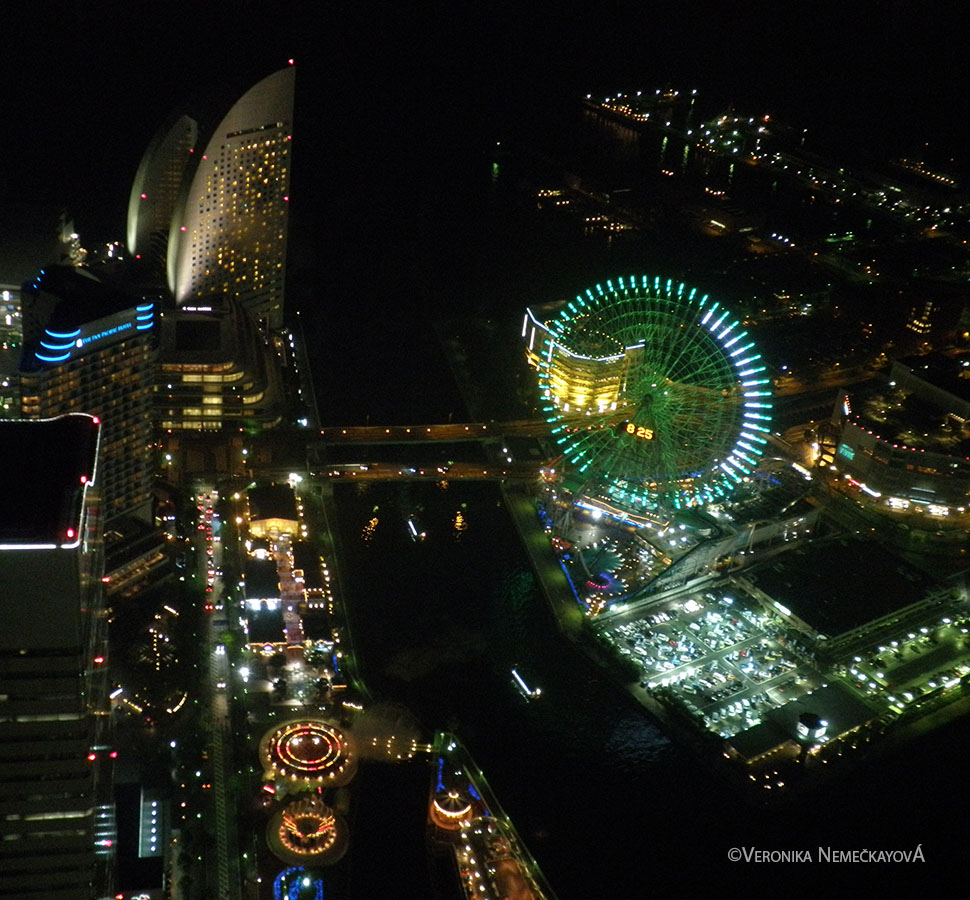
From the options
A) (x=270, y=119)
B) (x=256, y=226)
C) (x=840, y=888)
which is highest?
(x=270, y=119)

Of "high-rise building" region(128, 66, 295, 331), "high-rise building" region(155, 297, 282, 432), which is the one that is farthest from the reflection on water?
"high-rise building" region(128, 66, 295, 331)

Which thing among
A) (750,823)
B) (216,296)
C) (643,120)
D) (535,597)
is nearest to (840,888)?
(750,823)

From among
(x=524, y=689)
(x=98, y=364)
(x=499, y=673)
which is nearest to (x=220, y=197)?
(x=98, y=364)

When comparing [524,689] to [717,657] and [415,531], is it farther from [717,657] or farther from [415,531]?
[415,531]

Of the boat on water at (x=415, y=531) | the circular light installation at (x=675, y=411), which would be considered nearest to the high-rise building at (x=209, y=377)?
the boat on water at (x=415, y=531)

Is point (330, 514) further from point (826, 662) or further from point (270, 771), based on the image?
point (826, 662)
